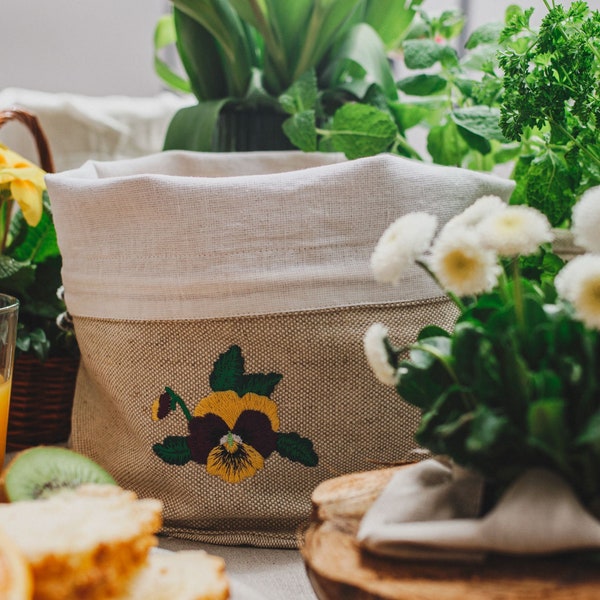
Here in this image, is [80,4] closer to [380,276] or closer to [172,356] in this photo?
[172,356]

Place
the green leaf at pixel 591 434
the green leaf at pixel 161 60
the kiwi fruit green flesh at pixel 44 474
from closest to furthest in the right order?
1. the green leaf at pixel 591 434
2. the kiwi fruit green flesh at pixel 44 474
3. the green leaf at pixel 161 60

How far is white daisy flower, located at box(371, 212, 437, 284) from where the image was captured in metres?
0.37

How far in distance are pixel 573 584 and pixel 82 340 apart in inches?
16.2

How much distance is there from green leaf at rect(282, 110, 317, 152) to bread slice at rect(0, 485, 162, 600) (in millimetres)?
405

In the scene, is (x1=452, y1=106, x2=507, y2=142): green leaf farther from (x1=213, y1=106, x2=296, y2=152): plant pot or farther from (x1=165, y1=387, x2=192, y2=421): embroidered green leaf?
(x1=165, y1=387, x2=192, y2=421): embroidered green leaf

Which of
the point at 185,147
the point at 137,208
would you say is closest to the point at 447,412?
the point at 137,208

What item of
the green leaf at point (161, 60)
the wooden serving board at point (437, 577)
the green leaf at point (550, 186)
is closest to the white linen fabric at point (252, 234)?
the green leaf at point (550, 186)

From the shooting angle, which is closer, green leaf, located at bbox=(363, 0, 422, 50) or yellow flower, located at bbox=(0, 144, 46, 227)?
yellow flower, located at bbox=(0, 144, 46, 227)

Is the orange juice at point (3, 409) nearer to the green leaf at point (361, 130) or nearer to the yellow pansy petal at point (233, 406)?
the yellow pansy petal at point (233, 406)

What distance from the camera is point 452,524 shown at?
0.35m

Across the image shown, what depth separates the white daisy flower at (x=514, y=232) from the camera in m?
0.36

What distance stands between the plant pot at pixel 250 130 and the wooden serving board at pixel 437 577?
0.53 metres

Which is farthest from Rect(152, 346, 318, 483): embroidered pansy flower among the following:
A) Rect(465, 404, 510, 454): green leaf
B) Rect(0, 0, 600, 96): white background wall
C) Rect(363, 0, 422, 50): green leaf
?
Rect(0, 0, 600, 96): white background wall

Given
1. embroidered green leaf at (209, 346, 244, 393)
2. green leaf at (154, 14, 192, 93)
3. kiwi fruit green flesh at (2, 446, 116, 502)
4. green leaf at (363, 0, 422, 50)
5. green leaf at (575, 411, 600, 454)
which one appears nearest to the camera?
green leaf at (575, 411, 600, 454)
